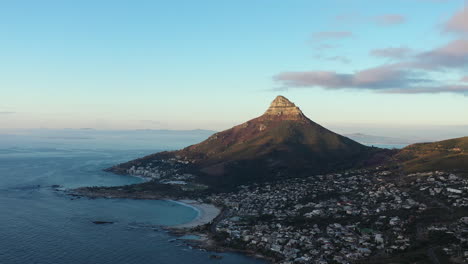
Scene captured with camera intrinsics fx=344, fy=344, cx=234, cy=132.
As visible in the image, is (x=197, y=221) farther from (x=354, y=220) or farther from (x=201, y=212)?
(x=354, y=220)

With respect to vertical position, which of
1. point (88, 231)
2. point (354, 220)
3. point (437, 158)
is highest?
point (437, 158)

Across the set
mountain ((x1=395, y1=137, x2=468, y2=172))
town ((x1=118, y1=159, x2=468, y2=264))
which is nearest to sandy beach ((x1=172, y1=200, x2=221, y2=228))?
town ((x1=118, y1=159, x2=468, y2=264))

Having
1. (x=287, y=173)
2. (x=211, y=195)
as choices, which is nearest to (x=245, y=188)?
(x=211, y=195)

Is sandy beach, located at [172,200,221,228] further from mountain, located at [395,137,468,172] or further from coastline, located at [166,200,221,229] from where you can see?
mountain, located at [395,137,468,172]

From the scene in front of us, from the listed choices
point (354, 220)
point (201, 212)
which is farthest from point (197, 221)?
point (354, 220)

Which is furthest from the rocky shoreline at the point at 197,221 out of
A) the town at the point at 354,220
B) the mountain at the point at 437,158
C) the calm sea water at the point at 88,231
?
the mountain at the point at 437,158
